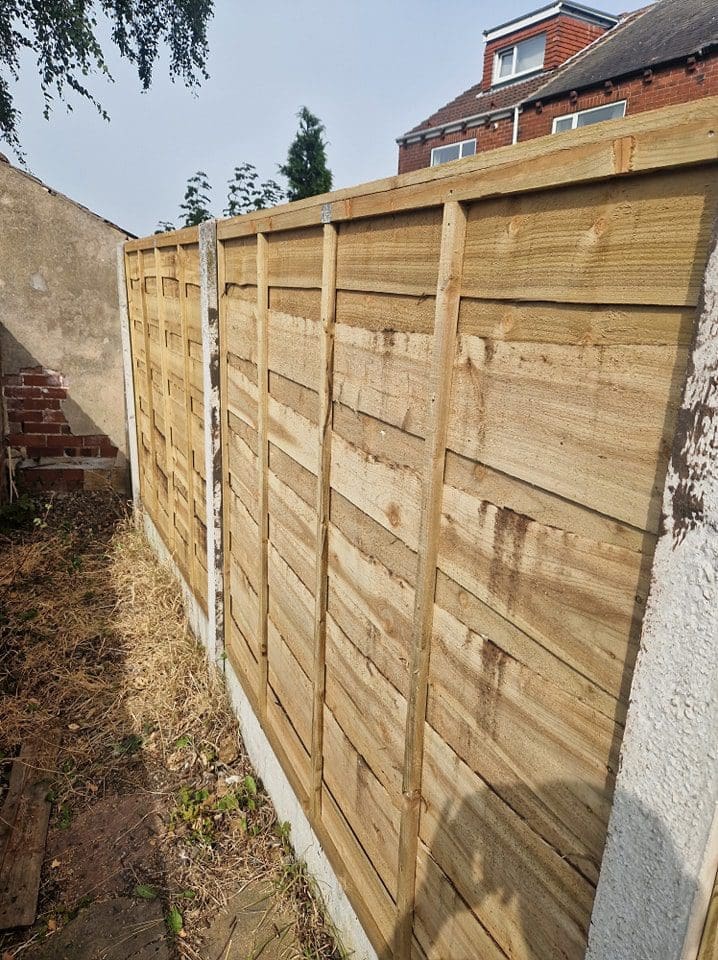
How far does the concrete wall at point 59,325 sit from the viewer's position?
6270mm

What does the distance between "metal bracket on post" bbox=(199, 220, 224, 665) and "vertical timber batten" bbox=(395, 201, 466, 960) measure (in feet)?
7.33

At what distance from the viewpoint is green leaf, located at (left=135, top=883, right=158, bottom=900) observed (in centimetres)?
278

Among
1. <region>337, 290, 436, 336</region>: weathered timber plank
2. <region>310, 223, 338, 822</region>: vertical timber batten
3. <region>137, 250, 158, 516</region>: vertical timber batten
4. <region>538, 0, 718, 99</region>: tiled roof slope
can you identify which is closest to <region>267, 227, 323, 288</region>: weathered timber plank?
<region>310, 223, 338, 822</region>: vertical timber batten

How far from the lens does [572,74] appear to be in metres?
15.5

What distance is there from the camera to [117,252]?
6438 mm

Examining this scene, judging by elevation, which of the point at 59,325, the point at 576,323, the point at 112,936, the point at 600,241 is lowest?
the point at 112,936

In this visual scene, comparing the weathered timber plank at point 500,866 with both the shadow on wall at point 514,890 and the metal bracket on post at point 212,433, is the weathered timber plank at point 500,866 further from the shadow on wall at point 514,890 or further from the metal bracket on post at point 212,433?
the metal bracket on post at point 212,433

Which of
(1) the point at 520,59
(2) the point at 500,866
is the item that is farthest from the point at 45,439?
(1) the point at 520,59

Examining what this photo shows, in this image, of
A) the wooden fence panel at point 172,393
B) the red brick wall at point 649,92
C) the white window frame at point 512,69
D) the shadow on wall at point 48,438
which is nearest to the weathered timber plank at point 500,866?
the wooden fence panel at point 172,393

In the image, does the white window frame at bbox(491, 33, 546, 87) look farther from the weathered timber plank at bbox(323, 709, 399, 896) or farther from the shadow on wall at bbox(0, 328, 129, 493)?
the weathered timber plank at bbox(323, 709, 399, 896)

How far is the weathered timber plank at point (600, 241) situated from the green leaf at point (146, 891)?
2937 mm

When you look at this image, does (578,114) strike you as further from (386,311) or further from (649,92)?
(386,311)

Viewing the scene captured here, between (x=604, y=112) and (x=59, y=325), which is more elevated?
(x=604, y=112)

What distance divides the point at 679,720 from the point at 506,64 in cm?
2156
